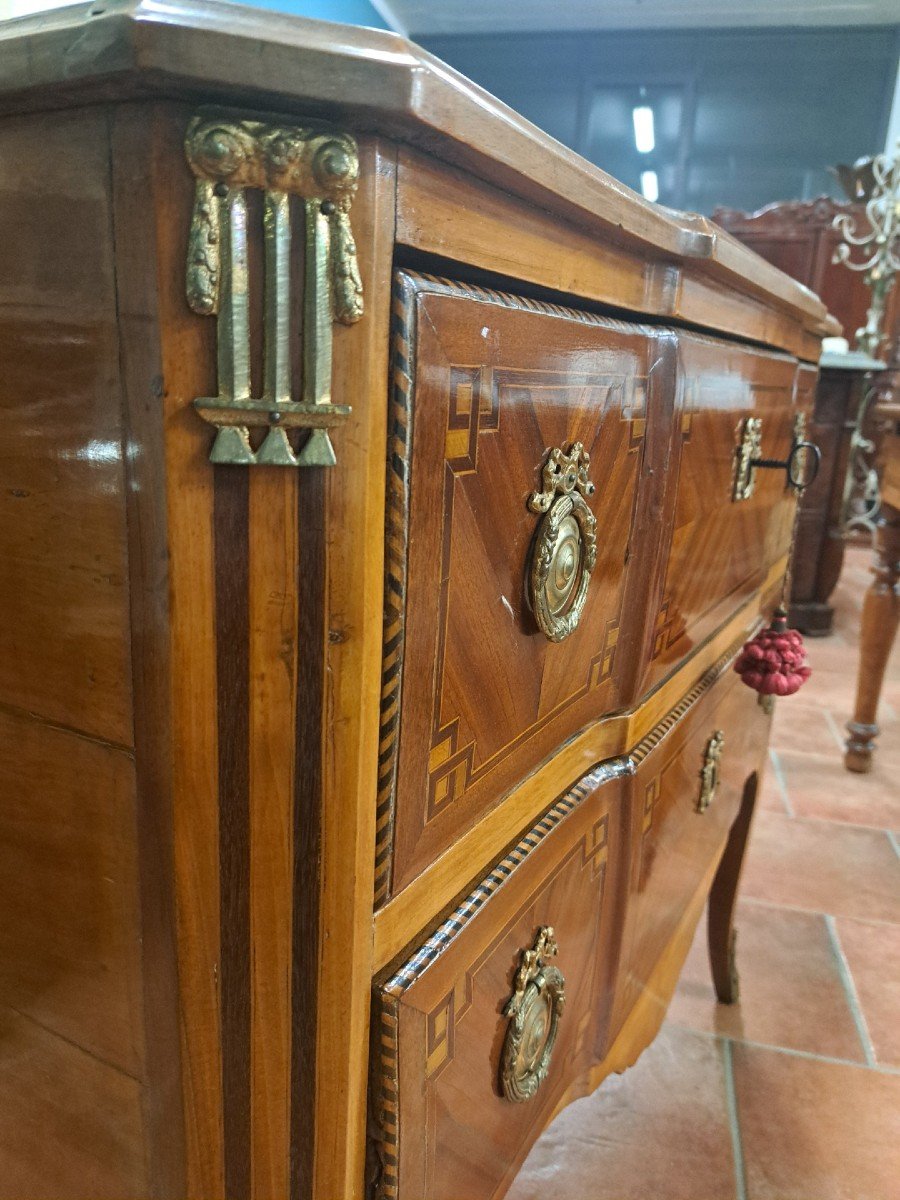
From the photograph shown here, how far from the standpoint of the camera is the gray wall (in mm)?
4945

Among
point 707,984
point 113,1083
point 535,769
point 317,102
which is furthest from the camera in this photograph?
point 707,984

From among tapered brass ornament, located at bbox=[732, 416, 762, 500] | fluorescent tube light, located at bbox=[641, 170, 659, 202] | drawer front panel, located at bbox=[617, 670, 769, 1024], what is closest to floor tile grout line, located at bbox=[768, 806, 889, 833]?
drawer front panel, located at bbox=[617, 670, 769, 1024]

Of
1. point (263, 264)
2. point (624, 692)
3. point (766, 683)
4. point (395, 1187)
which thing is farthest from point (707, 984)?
point (263, 264)

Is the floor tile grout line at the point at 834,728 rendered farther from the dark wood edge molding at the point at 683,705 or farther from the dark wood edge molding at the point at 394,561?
the dark wood edge molding at the point at 394,561

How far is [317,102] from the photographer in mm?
256

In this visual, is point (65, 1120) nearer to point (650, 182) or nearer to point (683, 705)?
point (683, 705)

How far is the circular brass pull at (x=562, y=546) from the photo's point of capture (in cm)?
43

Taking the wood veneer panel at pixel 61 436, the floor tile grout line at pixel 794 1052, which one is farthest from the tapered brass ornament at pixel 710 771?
the wood veneer panel at pixel 61 436

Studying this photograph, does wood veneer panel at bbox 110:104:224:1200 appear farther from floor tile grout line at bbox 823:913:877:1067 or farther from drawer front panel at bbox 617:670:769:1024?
floor tile grout line at bbox 823:913:877:1067

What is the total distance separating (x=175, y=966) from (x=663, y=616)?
41 centimetres

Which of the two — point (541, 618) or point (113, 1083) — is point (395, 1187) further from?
point (541, 618)

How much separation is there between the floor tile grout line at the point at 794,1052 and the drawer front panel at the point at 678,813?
32 centimetres

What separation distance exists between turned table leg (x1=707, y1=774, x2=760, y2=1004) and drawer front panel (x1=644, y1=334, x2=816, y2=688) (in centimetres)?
32

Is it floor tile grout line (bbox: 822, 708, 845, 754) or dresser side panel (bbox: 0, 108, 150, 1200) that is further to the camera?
floor tile grout line (bbox: 822, 708, 845, 754)
